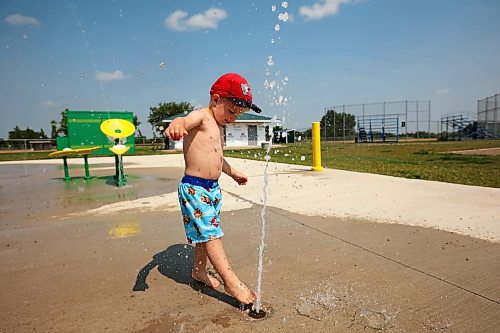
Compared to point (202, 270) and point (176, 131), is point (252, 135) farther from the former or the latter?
point (176, 131)

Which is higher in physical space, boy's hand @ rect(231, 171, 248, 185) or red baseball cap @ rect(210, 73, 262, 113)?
red baseball cap @ rect(210, 73, 262, 113)

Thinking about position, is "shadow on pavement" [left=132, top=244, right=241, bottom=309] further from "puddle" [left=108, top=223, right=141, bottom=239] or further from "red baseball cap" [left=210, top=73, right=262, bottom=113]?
"red baseball cap" [left=210, top=73, right=262, bottom=113]

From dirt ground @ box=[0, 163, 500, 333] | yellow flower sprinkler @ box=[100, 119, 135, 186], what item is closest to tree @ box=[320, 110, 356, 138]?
yellow flower sprinkler @ box=[100, 119, 135, 186]

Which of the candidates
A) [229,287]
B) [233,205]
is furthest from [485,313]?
[233,205]

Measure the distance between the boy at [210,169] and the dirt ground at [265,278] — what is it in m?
0.31

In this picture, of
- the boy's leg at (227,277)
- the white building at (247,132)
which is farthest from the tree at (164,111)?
the boy's leg at (227,277)

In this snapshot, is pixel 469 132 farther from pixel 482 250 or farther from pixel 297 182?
pixel 482 250

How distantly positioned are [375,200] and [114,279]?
12.9 feet

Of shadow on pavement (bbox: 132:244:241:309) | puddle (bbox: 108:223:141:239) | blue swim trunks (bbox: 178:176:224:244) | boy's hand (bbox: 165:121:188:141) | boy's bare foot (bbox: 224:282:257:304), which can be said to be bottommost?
shadow on pavement (bbox: 132:244:241:309)

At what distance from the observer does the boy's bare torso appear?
2.37m

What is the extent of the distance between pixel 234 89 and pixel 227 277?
123 centimetres

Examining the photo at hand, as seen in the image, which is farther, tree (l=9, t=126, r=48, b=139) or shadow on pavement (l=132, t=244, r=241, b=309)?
tree (l=9, t=126, r=48, b=139)

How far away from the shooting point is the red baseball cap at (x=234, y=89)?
2.33 metres

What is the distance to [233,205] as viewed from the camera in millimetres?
5312
